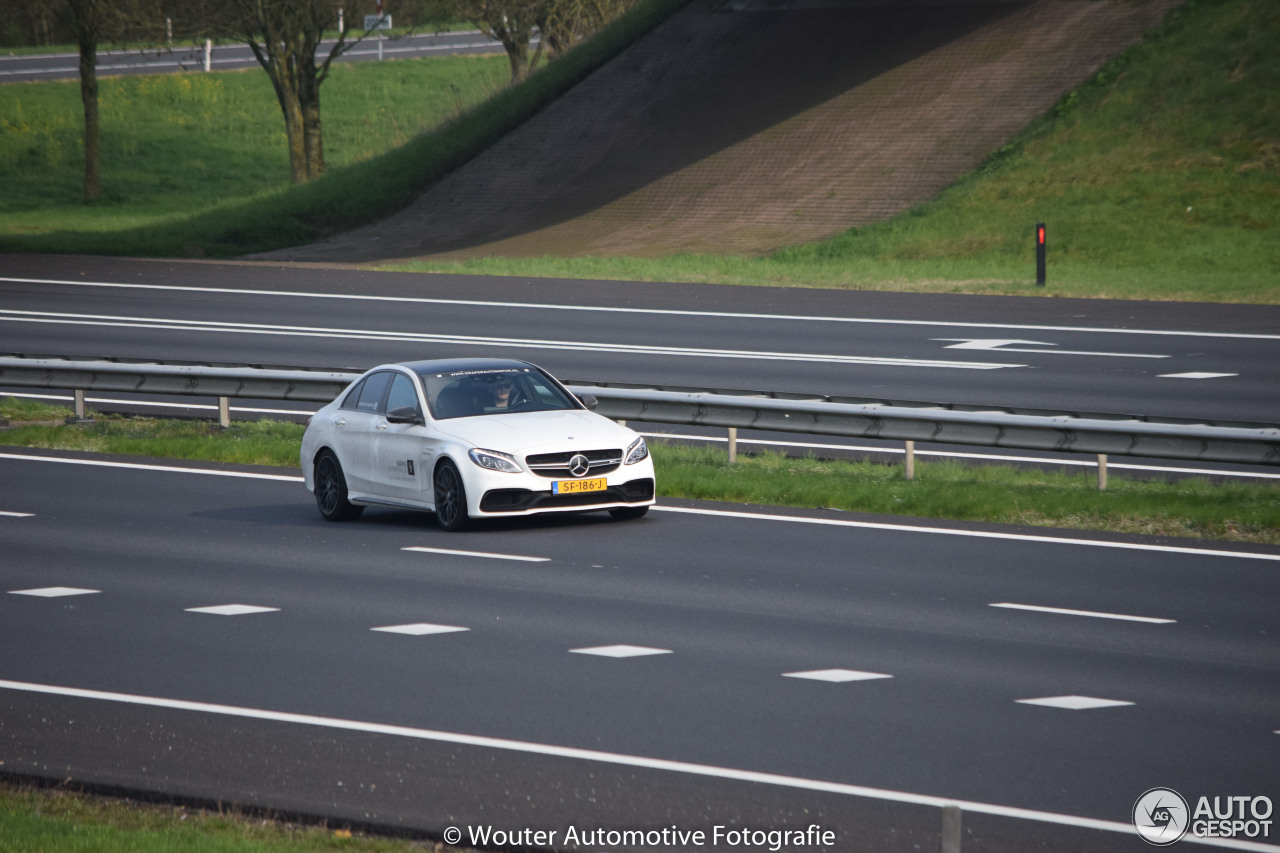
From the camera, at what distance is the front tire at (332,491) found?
15742mm

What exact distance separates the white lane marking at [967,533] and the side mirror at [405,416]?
235cm

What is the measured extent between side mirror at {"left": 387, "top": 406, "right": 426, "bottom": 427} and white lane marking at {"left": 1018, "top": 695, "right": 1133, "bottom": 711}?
23.7ft

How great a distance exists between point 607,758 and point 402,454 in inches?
294

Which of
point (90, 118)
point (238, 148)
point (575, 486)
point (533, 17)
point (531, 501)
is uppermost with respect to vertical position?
point (533, 17)

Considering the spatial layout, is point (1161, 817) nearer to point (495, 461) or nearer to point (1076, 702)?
point (1076, 702)

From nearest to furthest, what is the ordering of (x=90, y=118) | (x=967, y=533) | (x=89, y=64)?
(x=967, y=533)
(x=89, y=64)
(x=90, y=118)

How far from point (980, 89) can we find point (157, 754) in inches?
1569

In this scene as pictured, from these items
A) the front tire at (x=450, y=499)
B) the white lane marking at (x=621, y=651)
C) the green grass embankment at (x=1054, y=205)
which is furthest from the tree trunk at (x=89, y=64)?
the white lane marking at (x=621, y=651)

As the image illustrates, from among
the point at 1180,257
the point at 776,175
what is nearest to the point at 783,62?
the point at 776,175

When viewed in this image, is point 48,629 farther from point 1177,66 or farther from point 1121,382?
point 1177,66

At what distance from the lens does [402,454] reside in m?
15.2

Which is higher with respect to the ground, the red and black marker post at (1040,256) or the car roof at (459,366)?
the red and black marker post at (1040,256)

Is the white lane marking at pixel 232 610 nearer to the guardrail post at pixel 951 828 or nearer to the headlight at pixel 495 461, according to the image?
the headlight at pixel 495 461

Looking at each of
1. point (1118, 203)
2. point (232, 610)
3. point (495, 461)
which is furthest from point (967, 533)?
point (1118, 203)
